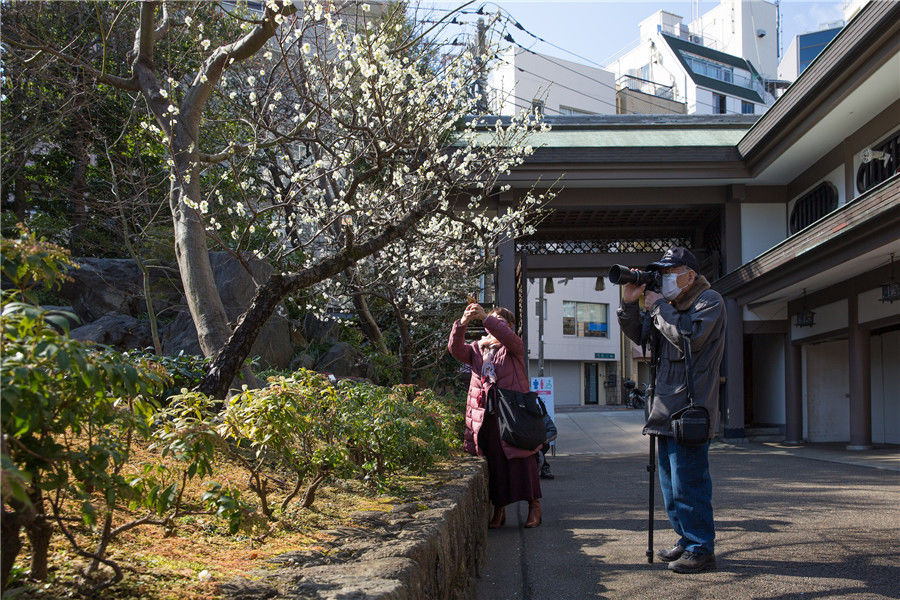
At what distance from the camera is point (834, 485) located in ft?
26.0

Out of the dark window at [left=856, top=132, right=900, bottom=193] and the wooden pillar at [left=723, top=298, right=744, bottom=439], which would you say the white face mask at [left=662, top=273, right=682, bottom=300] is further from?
the wooden pillar at [left=723, top=298, right=744, bottom=439]

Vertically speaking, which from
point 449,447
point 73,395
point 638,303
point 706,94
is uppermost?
point 706,94

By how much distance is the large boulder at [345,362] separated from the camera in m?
12.2

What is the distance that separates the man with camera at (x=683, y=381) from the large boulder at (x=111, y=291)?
9639 millimetres

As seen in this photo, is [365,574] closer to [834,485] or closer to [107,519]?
[107,519]

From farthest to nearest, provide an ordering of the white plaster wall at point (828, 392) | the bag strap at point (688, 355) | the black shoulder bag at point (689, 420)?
the white plaster wall at point (828, 392) < the bag strap at point (688, 355) < the black shoulder bag at point (689, 420)

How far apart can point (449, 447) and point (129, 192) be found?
1034 cm

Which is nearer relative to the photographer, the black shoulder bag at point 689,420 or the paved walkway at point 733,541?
the paved walkway at point 733,541

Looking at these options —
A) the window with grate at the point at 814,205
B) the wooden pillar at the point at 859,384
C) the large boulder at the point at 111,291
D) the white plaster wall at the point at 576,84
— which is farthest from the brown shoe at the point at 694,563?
the white plaster wall at the point at 576,84

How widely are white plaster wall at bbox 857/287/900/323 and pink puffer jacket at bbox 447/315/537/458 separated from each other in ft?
28.5

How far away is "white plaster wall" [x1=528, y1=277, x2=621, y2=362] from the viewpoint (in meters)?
42.4

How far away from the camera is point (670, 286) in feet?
14.8

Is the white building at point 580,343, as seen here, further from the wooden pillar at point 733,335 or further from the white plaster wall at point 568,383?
the wooden pillar at point 733,335

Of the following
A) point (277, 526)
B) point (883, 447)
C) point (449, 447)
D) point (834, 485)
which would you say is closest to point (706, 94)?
point (883, 447)
